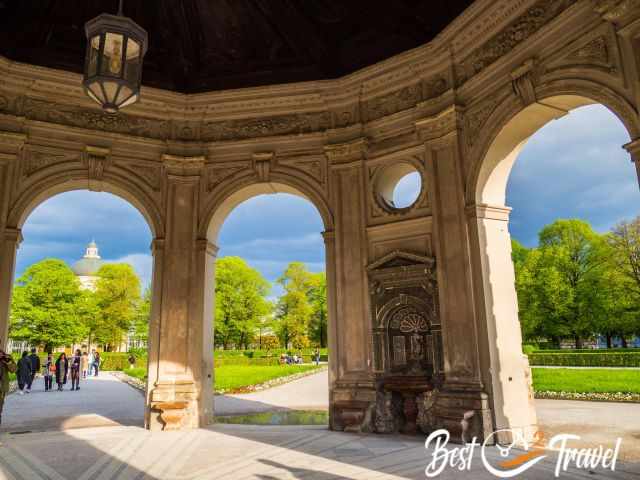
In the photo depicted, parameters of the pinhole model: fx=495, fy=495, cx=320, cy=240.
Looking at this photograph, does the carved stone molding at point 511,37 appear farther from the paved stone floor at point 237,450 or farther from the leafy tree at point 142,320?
the leafy tree at point 142,320

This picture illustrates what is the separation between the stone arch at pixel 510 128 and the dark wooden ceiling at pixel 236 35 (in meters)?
2.85

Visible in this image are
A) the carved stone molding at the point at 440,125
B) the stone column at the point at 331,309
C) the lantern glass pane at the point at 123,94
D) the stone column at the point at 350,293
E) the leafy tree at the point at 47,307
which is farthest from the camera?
the leafy tree at the point at 47,307

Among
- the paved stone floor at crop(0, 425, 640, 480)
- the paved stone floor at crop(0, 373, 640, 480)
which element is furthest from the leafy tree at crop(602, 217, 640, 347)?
→ the paved stone floor at crop(0, 425, 640, 480)

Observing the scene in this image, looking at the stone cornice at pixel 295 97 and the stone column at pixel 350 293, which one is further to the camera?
the stone column at pixel 350 293

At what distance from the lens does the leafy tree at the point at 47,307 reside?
133ft

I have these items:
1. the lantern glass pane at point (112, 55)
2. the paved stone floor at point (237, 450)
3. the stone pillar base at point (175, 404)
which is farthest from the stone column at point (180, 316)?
the lantern glass pane at point (112, 55)

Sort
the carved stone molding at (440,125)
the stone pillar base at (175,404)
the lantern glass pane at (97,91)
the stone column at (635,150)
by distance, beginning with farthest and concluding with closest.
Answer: the stone pillar base at (175,404)
the carved stone molding at (440,125)
the lantern glass pane at (97,91)
the stone column at (635,150)

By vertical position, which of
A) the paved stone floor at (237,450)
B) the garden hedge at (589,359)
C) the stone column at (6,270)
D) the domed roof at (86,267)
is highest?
the domed roof at (86,267)

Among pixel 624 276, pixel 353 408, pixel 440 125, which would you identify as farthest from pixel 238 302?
pixel 440 125

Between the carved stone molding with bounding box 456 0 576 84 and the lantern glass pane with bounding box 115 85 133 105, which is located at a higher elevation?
the carved stone molding with bounding box 456 0 576 84

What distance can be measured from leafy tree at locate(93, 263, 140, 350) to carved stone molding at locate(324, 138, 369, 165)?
45.6 meters

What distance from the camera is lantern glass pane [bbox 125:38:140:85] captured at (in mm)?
7191

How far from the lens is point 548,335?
38.1m

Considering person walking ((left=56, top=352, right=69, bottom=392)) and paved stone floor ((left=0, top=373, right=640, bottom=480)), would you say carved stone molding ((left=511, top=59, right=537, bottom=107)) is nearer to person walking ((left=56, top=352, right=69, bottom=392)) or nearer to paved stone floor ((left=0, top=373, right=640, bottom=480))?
paved stone floor ((left=0, top=373, right=640, bottom=480))
